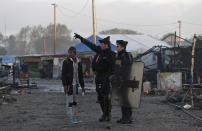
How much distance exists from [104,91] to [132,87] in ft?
2.28

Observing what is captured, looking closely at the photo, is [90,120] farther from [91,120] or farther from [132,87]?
[132,87]

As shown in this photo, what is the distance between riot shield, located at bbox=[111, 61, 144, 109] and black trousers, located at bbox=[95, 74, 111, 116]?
301 millimetres

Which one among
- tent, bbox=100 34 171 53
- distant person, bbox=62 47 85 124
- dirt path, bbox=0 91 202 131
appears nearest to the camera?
dirt path, bbox=0 91 202 131

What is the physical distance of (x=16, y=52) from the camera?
15262cm

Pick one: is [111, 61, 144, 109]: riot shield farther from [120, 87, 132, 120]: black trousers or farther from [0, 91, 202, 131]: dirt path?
[0, 91, 202, 131]: dirt path

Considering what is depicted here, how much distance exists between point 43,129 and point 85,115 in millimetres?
3111

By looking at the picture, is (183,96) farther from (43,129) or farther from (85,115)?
(43,129)

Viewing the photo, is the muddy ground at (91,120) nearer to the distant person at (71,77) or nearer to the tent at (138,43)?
the distant person at (71,77)

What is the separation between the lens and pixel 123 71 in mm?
12625

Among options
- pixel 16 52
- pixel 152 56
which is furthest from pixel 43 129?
pixel 16 52

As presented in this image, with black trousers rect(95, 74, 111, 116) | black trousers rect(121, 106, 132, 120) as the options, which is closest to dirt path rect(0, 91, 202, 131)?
black trousers rect(121, 106, 132, 120)

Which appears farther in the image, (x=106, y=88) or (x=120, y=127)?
(x=106, y=88)

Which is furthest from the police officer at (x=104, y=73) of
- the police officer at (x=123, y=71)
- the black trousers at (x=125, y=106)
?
the black trousers at (x=125, y=106)

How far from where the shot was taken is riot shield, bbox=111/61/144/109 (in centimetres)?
1260
